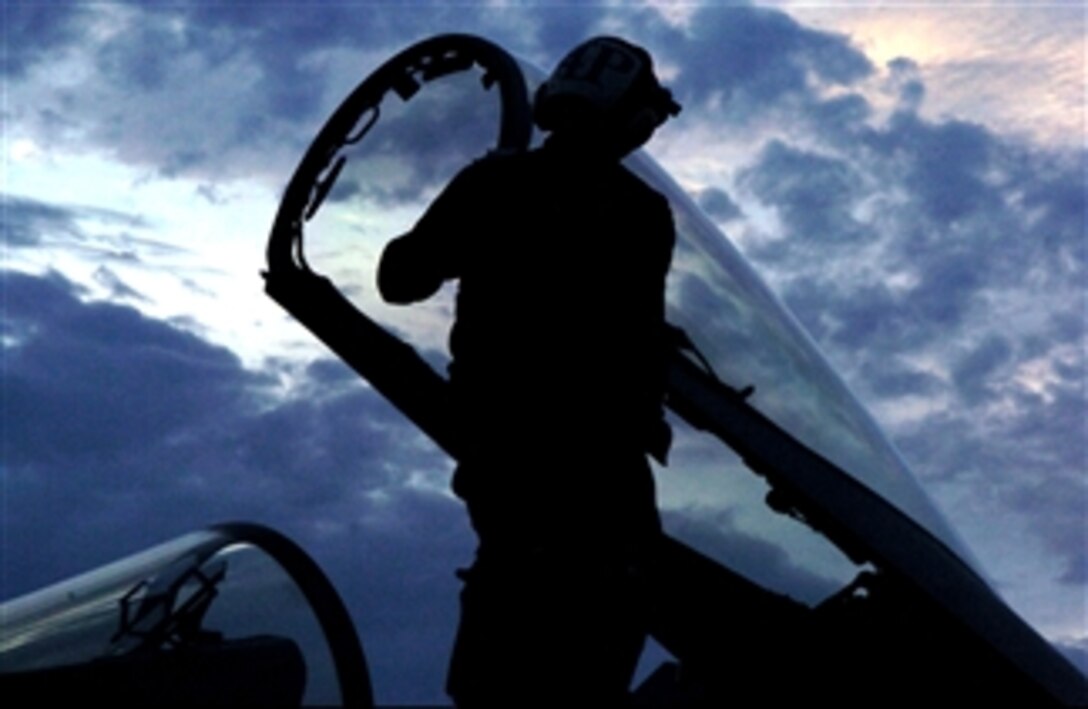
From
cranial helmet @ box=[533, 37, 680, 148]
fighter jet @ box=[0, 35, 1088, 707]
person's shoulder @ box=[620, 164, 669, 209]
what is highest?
cranial helmet @ box=[533, 37, 680, 148]

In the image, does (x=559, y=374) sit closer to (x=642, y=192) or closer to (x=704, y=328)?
(x=642, y=192)

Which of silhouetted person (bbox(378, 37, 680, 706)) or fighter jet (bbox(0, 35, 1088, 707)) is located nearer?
silhouetted person (bbox(378, 37, 680, 706))

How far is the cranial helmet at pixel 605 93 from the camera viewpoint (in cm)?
380

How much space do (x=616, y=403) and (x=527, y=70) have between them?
186 cm

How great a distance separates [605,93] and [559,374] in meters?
0.68

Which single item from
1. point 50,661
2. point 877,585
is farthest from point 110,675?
point 877,585

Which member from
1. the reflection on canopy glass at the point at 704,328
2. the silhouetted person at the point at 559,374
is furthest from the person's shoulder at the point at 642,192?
the reflection on canopy glass at the point at 704,328

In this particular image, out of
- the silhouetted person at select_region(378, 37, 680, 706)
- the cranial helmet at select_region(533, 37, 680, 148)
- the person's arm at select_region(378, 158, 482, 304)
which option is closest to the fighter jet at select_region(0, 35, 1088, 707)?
the silhouetted person at select_region(378, 37, 680, 706)

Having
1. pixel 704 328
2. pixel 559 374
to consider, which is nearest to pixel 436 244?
pixel 559 374

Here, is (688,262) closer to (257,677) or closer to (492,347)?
(492,347)

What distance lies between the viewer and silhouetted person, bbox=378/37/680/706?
3.50 m

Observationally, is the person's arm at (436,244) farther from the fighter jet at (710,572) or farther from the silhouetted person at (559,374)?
the fighter jet at (710,572)

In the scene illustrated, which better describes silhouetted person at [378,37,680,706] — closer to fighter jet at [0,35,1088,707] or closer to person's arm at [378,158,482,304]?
person's arm at [378,158,482,304]

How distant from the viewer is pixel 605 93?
3.79 metres
